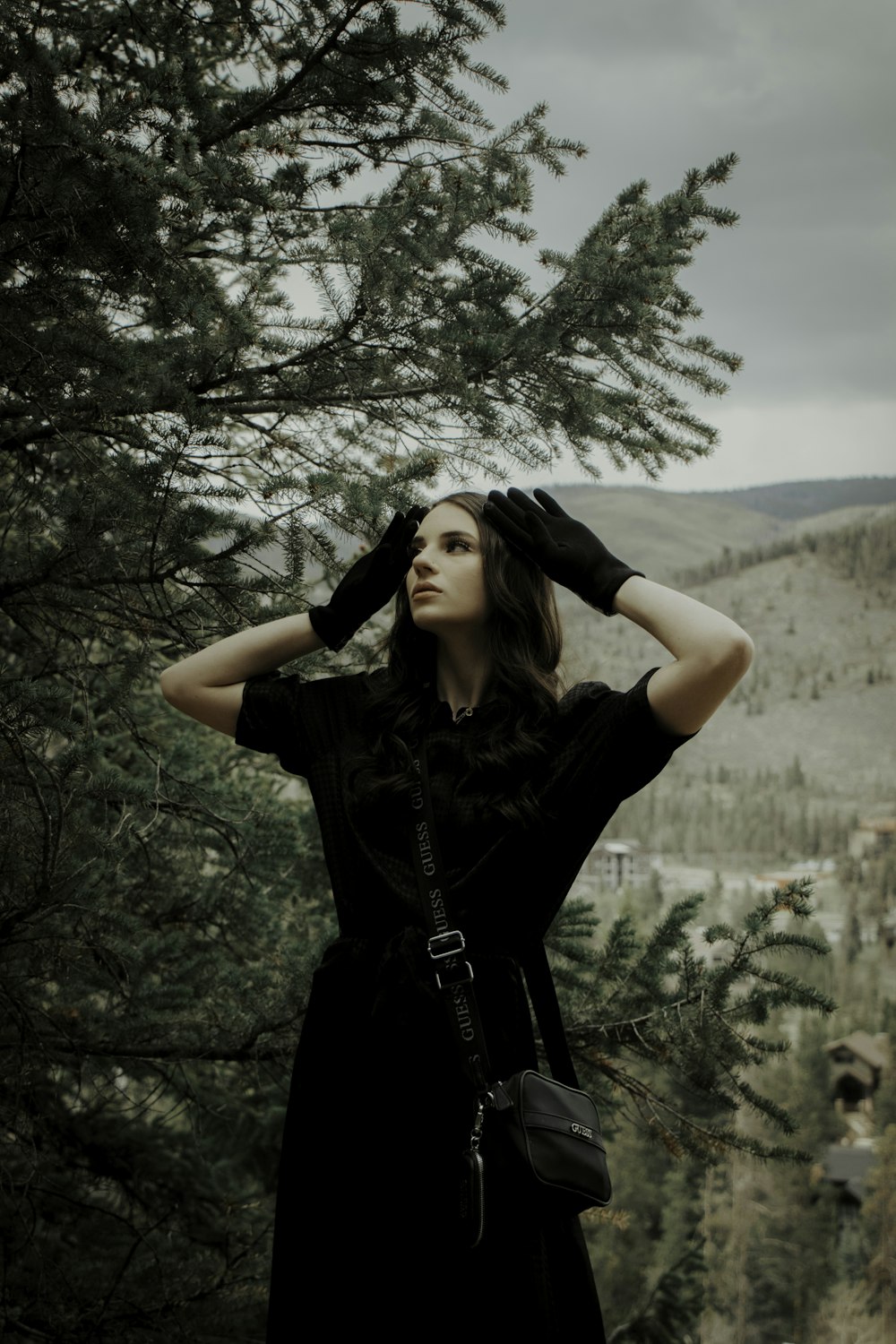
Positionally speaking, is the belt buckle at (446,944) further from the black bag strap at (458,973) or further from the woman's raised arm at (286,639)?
the woman's raised arm at (286,639)

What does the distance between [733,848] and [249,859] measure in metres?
127

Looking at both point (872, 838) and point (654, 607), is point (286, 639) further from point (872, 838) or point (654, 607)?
point (872, 838)

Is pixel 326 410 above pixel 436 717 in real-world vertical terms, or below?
above

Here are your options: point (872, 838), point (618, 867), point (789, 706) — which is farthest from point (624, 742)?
point (789, 706)

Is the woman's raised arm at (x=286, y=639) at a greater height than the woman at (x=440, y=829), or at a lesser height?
greater

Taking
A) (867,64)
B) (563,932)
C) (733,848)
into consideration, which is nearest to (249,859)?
(563,932)

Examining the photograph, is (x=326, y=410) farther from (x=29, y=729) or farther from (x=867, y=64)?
(x=867, y=64)

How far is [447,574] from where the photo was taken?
7.07ft

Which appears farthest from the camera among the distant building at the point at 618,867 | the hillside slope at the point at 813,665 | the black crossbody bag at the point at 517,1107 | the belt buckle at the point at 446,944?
the hillside slope at the point at 813,665

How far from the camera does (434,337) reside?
2.89 m

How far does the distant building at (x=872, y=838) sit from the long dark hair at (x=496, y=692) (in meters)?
111

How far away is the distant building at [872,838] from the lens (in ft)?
356

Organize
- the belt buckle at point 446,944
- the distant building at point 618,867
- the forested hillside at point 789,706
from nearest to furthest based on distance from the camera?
the belt buckle at point 446,944, the distant building at point 618,867, the forested hillside at point 789,706

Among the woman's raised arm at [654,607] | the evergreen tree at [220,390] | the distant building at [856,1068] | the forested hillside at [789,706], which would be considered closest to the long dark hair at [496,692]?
the woman's raised arm at [654,607]
